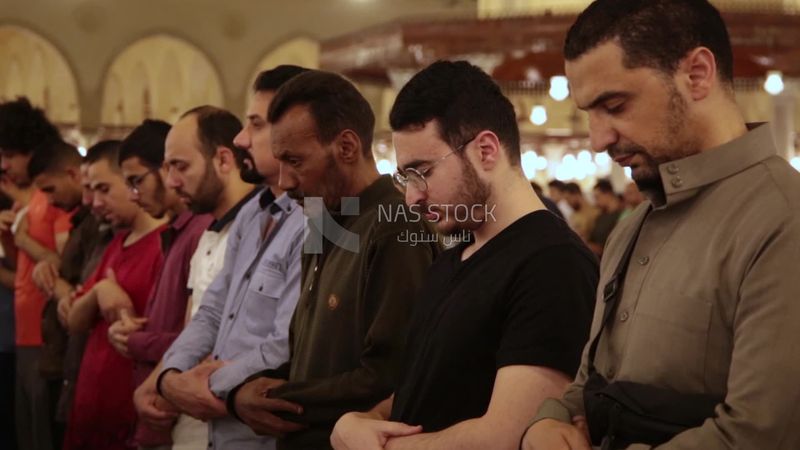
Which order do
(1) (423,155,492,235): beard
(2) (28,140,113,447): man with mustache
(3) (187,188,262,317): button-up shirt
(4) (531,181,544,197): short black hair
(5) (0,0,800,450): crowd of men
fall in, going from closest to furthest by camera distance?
(5) (0,0,800,450): crowd of men < (1) (423,155,492,235): beard < (4) (531,181,544,197): short black hair < (3) (187,188,262,317): button-up shirt < (2) (28,140,113,447): man with mustache

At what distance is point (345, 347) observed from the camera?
12.5ft

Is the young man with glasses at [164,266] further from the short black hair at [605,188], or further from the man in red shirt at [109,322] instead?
the short black hair at [605,188]

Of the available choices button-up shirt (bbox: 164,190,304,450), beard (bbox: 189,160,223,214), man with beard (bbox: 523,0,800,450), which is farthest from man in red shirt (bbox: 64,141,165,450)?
man with beard (bbox: 523,0,800,450)

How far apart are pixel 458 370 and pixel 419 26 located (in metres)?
12.6

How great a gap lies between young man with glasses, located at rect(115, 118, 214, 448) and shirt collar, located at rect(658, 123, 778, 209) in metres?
3.10

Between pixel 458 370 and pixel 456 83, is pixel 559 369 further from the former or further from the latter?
pixel 456 83

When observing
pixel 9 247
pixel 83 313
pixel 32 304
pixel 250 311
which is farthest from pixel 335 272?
pixel 9 247

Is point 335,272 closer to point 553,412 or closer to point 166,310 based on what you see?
point 553,412

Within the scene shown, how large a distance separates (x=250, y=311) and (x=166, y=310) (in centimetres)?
116

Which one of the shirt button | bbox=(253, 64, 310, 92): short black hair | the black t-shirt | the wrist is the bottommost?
the wrist

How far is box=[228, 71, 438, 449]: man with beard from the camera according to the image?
12.0 ft

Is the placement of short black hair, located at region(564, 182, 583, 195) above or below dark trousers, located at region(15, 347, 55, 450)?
above

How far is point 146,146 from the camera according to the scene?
5996 millimetres

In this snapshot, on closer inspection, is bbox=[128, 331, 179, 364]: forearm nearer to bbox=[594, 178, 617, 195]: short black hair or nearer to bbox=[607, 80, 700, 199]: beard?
bbox=[607, 80, 700, 199]: beard
